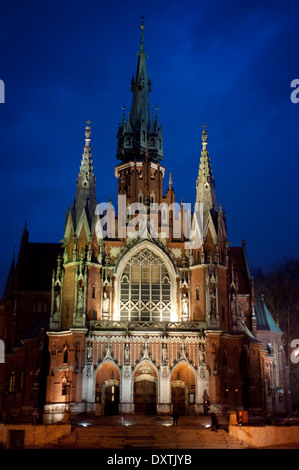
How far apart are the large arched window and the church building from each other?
0.07 meters

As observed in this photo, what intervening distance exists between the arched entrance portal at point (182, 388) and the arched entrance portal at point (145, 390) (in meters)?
1.34

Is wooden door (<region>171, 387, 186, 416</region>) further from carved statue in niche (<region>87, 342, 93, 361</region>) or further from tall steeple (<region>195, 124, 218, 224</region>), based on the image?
tall steeple (<region>195, 124, 218, 224</region>)

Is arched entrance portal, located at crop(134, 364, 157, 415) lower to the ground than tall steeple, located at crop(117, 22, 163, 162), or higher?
lower

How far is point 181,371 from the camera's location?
4362 centimetres

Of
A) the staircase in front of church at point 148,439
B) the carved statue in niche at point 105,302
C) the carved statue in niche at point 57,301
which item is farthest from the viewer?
the carved statue in niche at point 57,301

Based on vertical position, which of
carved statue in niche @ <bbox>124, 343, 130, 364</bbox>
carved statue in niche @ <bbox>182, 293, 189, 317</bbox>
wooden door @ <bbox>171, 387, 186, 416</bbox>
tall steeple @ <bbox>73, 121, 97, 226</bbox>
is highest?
tall steeple @ <bbox>73, 121, 97, 226</bbox>

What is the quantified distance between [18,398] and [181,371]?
50.5ft

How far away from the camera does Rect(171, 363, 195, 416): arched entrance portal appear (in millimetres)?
43031

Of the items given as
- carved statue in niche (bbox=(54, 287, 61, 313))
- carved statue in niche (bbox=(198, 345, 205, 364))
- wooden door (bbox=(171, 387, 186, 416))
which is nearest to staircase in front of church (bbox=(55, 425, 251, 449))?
wooden door (bbox=(171, 387, 186, 416))

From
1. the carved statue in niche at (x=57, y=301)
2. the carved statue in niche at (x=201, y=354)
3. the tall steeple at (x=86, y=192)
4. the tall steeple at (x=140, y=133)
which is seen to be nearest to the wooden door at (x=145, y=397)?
the carved statue in niche at (x=201, y=354)

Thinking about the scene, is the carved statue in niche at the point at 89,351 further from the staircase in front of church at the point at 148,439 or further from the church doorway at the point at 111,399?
the staircase in front of church at the point at 148,439

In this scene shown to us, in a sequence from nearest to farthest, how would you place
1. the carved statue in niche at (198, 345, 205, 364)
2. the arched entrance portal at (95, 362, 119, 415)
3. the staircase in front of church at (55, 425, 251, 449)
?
the staircase in front of church at (55, 425, 251, 449) → the arched entrance portal at (95, 362, 119, 415) → the carved statue in niche at (198, 345, 205, 364)

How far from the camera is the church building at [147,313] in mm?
42594

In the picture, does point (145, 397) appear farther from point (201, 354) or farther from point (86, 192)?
point (86, 192)
